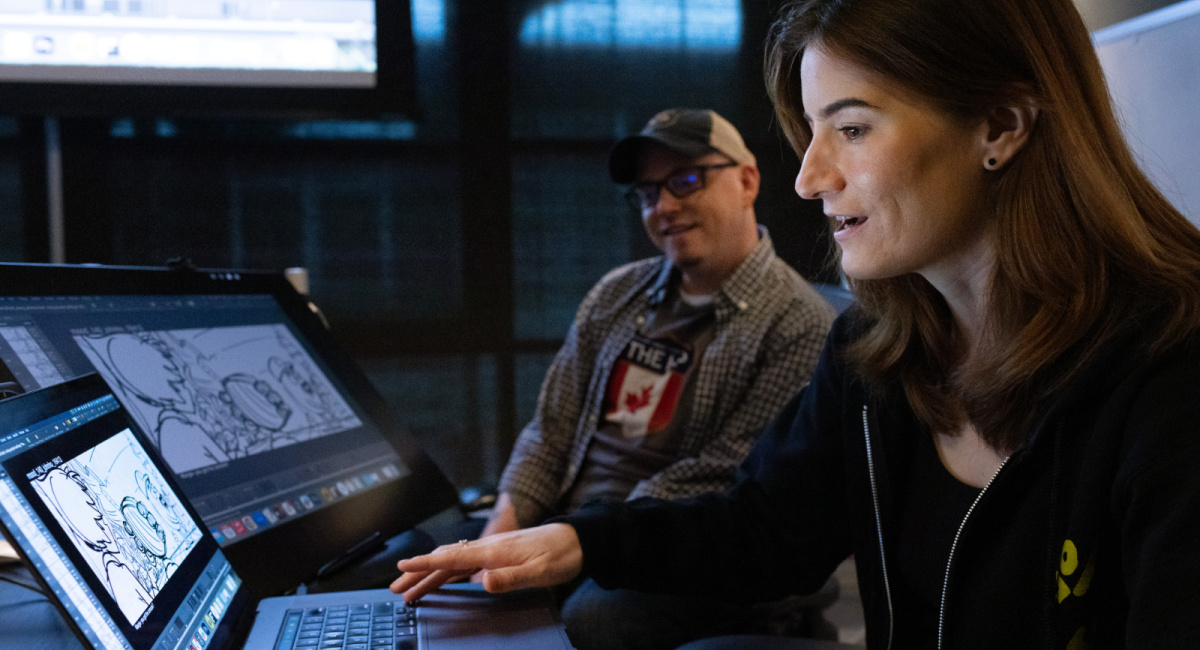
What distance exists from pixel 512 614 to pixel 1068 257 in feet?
2.07

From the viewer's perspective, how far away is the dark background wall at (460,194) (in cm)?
258

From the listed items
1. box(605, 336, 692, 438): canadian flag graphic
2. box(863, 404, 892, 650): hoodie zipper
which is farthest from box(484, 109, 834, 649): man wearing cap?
box(863, 404, 892, 650): hoodie zipper

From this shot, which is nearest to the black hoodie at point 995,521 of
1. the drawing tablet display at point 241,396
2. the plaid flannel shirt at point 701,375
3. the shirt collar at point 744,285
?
the drawing tablet display at point 241,396

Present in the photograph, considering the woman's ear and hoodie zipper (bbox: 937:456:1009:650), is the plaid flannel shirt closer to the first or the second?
hoodie zipper (bbox: 937:456:1009:650)

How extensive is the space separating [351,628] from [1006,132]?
0.78 m

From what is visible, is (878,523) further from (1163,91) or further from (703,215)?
(703,215)

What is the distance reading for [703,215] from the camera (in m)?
1.93

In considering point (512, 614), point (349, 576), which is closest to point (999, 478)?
point (512, 614)

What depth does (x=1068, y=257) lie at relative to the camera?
84 centimetres

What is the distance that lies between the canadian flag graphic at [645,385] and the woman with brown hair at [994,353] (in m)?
0.84

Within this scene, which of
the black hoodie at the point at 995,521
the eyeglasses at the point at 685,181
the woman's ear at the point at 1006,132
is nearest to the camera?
the black hoodie at the point at 995,521

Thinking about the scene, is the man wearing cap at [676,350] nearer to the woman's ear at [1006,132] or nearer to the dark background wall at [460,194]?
the dark background wall at [460,194]

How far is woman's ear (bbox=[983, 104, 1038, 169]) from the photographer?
2.80 ft

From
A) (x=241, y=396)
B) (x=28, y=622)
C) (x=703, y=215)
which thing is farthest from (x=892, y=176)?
A: (x=703, y=215)
